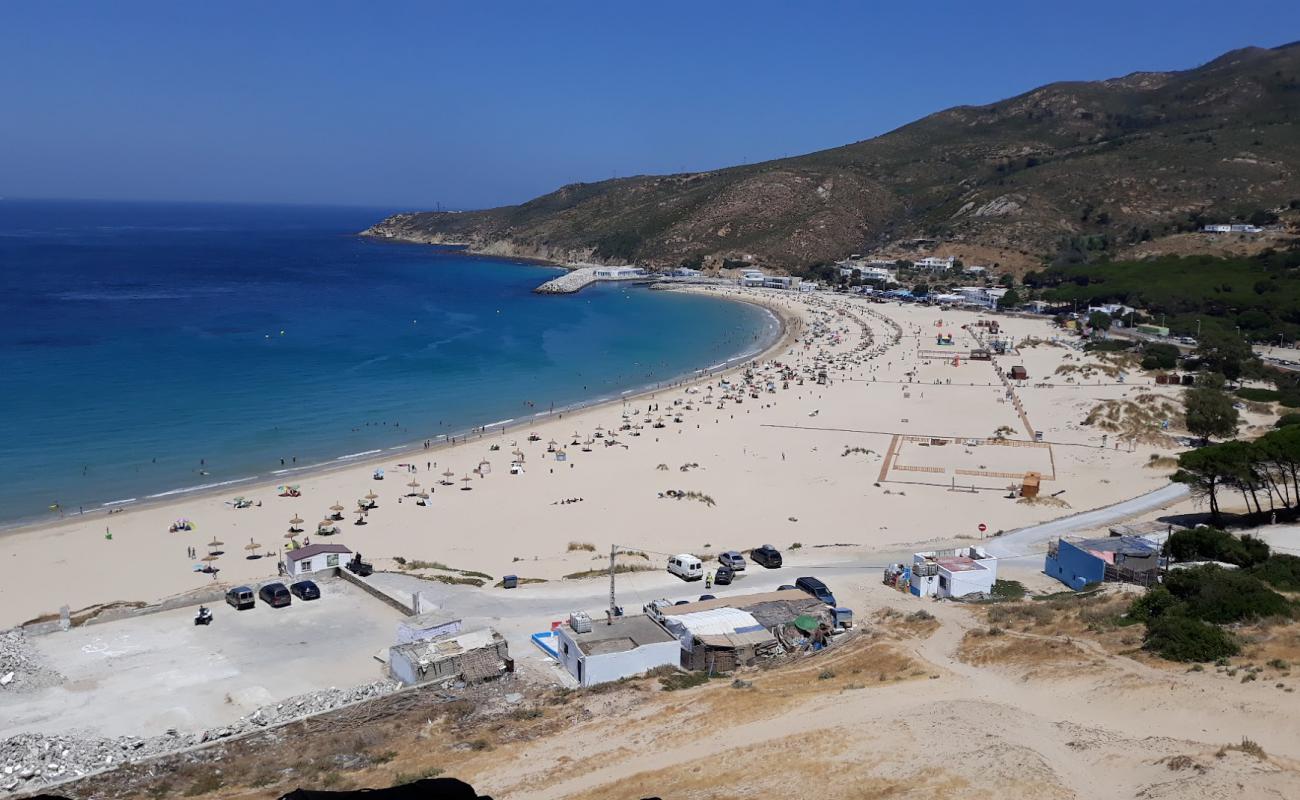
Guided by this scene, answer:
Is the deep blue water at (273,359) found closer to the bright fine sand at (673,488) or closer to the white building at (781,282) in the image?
the bright fine sand at (673,488)

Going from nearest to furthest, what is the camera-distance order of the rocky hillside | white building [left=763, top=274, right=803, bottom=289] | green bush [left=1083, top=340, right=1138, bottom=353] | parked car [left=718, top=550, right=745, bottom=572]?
parked car [left=718, top=550, right=745, bottom=572] < green bush [left=1083, top=340, right=1138, bottom=353] < white building [left=763, top=274, right=803, bottom=289] < the rocky hillside

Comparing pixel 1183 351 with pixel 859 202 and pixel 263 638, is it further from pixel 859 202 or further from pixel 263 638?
pixel 859 202

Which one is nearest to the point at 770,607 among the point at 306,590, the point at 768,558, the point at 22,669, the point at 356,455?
the point at 768,558

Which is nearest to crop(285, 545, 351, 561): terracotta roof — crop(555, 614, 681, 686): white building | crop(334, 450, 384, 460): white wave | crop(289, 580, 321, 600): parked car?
crop(289, 580, 321, 600): parked car

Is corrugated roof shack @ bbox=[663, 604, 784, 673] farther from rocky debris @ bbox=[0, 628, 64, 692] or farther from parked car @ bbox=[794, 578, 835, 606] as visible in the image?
rocky debris @ bbox=[0, 628, 64, 692]

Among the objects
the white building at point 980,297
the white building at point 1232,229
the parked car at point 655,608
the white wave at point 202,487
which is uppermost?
the white building at point 1232,229

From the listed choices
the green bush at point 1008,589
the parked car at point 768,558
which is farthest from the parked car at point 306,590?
the green bush at point 1008,589

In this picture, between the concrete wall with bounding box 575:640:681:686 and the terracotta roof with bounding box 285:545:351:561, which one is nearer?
the concrete wall with bounding box 575:640:681:686
